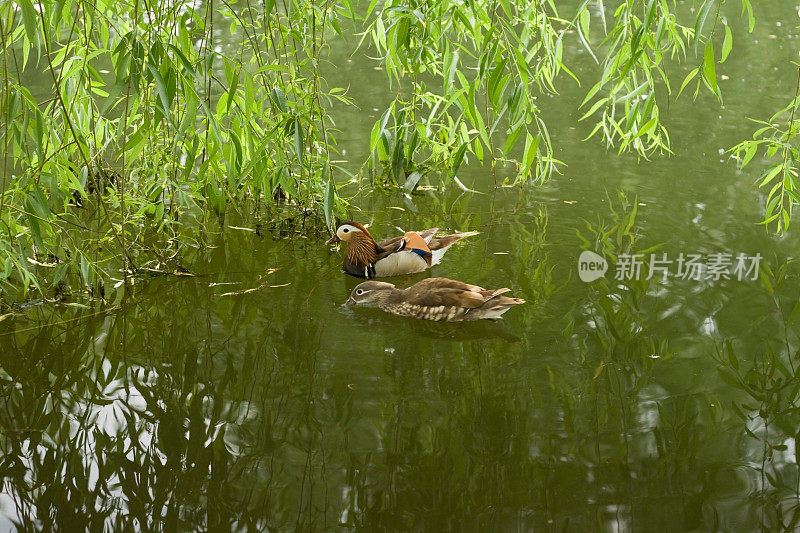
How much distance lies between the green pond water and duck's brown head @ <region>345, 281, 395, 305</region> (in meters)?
0.09

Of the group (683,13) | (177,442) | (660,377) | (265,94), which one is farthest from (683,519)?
(683,13)

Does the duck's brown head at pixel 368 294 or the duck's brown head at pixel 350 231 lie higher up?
the duck's brown head at pixel 350 231

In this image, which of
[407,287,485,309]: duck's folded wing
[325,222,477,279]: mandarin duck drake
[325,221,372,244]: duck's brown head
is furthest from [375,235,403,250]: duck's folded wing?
[407,287,485,309]: duck's folded wing

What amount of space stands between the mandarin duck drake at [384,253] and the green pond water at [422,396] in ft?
0.26

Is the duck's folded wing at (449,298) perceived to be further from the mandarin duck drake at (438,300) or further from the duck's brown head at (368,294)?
the duck's brown head at (368,294)

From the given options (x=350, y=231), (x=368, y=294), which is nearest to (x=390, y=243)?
(x=350, y=231)

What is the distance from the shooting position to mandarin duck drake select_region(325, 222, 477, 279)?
4.61m

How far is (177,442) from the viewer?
10.3 ft

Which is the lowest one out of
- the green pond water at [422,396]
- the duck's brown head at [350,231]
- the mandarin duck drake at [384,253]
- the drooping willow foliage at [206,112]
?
the green pond water at [422,396]

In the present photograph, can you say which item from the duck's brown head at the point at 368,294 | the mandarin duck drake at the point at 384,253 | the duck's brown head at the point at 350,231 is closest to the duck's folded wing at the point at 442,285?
the duck's brown head at the point at 368,294

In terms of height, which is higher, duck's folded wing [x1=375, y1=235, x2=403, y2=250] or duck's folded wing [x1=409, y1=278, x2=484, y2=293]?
duck's folded wing [x1=375, y1=235, x2=403, y2=250]

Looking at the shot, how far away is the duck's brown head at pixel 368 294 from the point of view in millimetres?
4207

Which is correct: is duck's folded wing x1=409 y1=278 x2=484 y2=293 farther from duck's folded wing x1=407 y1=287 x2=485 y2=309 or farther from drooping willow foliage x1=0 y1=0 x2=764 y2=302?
drooping willow foliage x1=0 y1=0 x2=764 y2=302

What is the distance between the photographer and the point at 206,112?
3.38m
